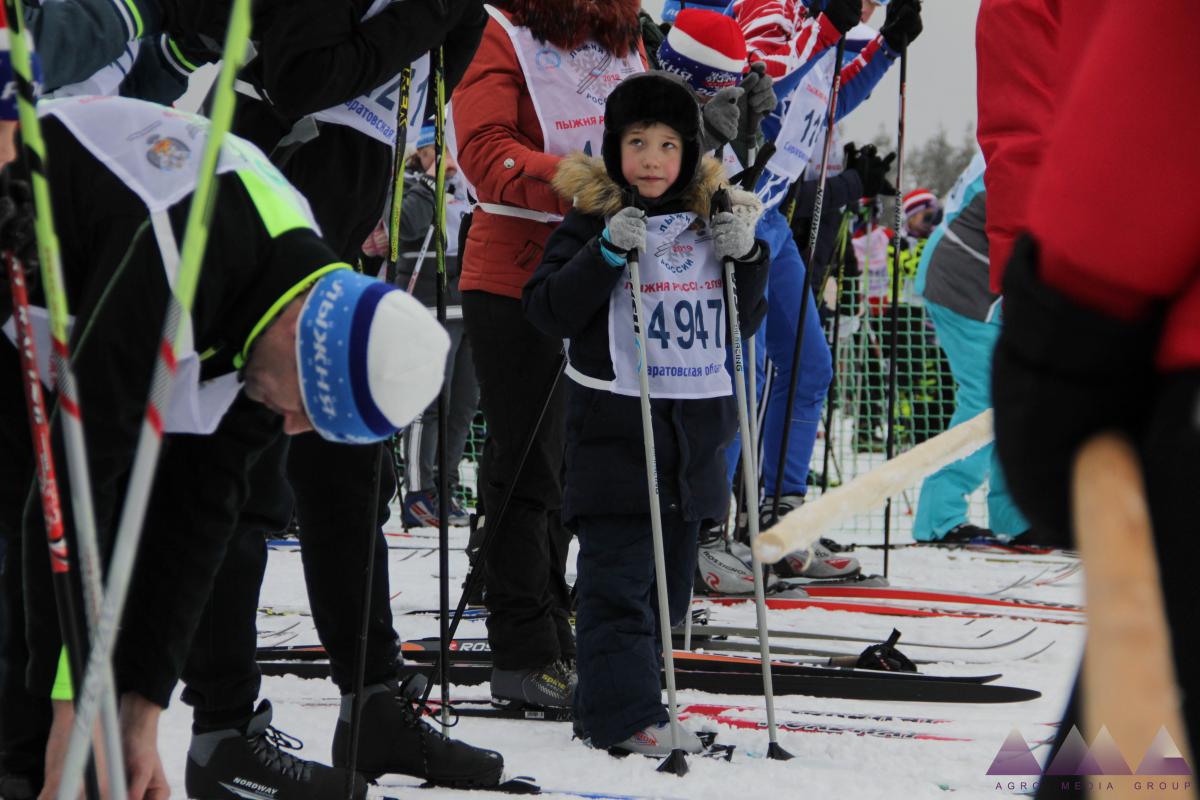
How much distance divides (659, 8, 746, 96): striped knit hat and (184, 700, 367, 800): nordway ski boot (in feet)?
7.70

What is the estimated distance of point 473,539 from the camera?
4.55 metres

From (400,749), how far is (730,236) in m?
1.35

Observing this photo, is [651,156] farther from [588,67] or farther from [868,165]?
[868,165]

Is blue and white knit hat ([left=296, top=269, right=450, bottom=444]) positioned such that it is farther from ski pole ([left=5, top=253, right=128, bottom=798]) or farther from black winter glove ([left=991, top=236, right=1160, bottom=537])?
black winter glove ([left=991, top=236, right=1160, bottom=537])

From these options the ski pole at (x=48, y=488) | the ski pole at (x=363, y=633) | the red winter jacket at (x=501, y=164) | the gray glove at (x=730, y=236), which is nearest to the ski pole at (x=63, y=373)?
the ski pole at (x=48, y=488)

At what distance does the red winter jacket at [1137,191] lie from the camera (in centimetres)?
103

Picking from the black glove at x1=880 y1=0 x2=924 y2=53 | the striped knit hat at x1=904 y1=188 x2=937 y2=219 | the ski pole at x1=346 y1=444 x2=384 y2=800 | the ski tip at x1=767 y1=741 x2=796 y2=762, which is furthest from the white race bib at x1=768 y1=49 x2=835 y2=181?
the striped knit hat at x1=904 y1=188 x2=937 y2=219

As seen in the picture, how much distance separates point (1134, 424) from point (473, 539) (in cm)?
360

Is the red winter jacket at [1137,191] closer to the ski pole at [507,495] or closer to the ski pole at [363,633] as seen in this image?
the ski pole at [363,633]

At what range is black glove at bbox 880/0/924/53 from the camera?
4953mm

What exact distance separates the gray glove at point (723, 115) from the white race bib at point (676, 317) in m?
0.36

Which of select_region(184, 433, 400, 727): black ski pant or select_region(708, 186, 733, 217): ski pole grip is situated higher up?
select_region(708, 186, 733, 217): ski pole grip

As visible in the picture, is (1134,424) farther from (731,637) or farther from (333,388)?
(731,637)

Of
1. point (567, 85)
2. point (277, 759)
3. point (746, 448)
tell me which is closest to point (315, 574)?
point (277, 759)
